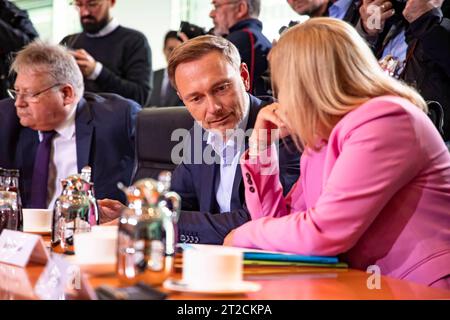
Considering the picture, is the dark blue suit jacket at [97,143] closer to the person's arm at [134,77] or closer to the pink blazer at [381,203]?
the person's arm at [134,77]

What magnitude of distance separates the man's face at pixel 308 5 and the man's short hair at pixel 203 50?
1.07 meters

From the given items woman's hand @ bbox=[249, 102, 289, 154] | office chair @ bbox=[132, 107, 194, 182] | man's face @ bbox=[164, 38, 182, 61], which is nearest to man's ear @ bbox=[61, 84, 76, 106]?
office chair @ bbox=[132, 107, 194, 182]

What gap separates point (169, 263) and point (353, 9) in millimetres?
2170

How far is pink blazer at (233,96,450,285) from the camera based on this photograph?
1539mm

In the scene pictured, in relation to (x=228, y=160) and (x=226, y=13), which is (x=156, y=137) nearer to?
(x=228, y=160)

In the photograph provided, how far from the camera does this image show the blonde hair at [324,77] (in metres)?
1.65

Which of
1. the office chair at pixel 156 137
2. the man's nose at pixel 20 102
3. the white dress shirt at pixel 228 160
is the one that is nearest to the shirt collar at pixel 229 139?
the white dress shirt at pixel 228 160

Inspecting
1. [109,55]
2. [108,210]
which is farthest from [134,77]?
[108,210]

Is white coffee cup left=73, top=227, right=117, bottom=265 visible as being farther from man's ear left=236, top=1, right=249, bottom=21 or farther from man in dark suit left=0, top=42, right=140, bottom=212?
man's ear left=236, top=1, right=249, bottom=21

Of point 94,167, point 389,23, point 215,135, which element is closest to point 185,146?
point 215,135

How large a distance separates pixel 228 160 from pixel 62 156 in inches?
40.6

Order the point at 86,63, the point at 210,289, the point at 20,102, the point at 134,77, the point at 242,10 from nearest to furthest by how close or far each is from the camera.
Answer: the point at 210,289
the point at 20,102
the point at 242,10
the point at 86,63
the point at 134,77

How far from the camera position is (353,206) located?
5.03ft

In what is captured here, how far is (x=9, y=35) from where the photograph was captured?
14.8 feet
